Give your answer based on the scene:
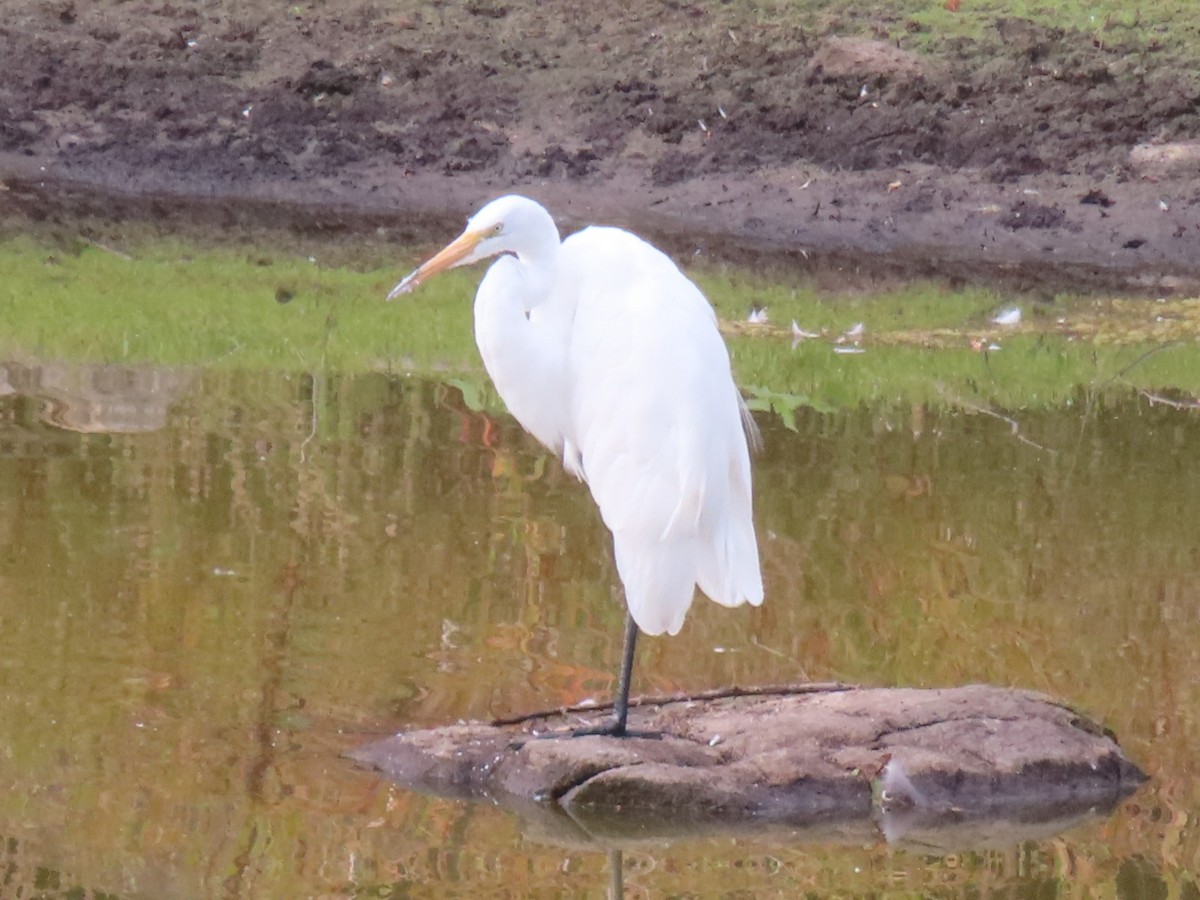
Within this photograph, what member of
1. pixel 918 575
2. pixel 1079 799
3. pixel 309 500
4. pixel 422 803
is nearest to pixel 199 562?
pixel 309 500

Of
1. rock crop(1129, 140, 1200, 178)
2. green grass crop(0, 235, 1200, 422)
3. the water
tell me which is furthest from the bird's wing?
rock crop(1129, 140, 1200, 178)

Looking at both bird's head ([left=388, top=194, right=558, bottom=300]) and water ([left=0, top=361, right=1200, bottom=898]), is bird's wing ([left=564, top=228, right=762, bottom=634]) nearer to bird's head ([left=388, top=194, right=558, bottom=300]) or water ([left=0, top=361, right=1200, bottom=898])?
bird's head ([left=388, top=194, right=558, bottom=300])

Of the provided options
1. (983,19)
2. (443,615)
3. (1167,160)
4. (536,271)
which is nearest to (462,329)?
(443,615)

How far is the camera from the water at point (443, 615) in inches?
165

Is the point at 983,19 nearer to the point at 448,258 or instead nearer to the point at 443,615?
the point at 443,615

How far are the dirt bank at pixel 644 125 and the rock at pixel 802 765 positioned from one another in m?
6.86

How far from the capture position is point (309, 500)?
21.4ft

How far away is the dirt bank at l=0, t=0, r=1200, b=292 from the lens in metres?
11.9

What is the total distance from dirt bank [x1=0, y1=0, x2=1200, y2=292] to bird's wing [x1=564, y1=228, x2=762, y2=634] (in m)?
6.76

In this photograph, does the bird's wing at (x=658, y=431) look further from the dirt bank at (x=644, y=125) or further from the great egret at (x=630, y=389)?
the dirt bank at (x=644, y=125)

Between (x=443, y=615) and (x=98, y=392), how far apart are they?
2.66 m

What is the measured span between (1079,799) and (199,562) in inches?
99.3

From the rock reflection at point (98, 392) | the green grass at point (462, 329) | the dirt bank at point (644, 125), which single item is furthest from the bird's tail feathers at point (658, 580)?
the dirt bank at point (644, 125)

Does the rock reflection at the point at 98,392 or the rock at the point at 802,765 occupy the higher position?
the rock at the point at 802,765
